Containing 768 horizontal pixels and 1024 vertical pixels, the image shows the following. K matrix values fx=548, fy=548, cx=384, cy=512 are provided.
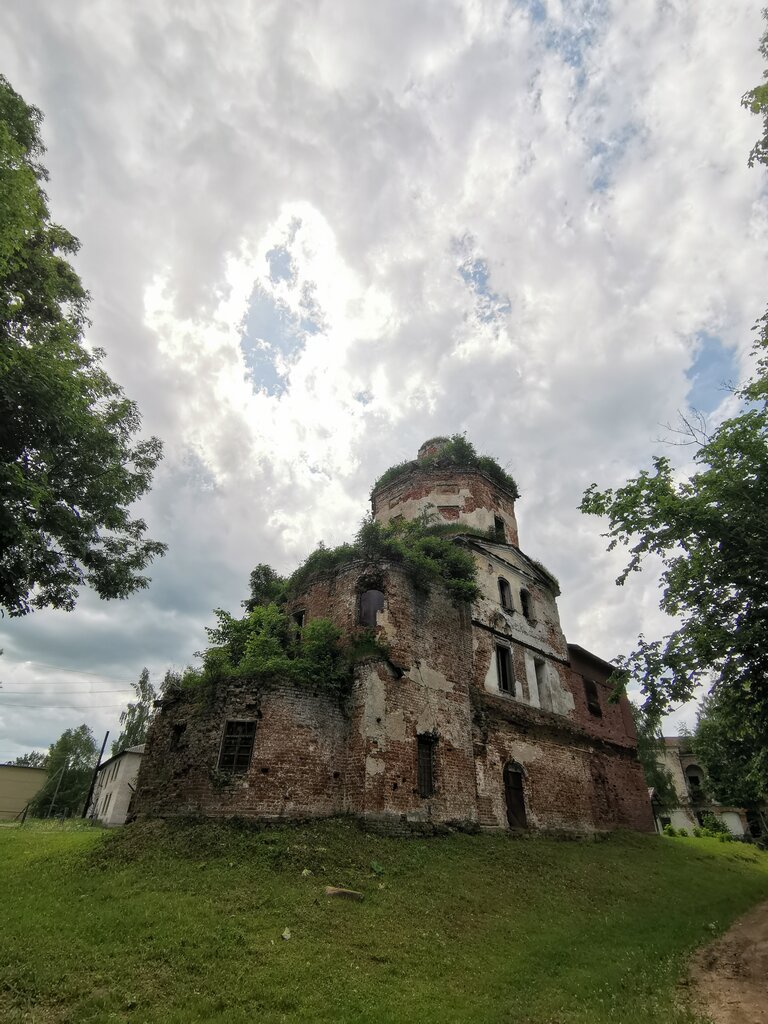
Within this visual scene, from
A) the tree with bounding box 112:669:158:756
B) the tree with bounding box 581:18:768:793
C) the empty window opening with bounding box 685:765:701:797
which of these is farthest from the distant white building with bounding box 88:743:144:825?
the empty window opening with bounding box 685:765:701:797

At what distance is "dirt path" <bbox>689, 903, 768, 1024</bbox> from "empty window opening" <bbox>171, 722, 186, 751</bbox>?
12.0 metres

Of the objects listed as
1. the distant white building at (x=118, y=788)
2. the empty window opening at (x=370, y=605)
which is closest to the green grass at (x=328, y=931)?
the empty window opening at (x=370, y=605)

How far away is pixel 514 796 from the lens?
1783 cm

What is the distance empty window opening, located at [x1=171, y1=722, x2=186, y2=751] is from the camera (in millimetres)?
14672

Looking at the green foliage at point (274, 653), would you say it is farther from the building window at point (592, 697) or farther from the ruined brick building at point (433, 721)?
the building window at point (592, 697)

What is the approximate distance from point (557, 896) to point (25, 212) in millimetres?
17115

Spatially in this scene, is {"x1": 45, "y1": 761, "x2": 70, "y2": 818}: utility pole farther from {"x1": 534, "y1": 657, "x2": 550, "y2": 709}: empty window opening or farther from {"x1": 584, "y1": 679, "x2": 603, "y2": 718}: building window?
{"x1": 584, "y1": 679, "x2": 603, "y2": 718}: building window

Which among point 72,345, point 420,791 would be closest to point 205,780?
point 420,791

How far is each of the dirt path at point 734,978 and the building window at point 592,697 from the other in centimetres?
1120

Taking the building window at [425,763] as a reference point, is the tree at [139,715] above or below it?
above

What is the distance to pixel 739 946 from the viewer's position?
11203 millimetres

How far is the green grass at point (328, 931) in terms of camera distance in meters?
6.93

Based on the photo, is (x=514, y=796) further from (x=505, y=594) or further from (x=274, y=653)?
(x=274, y=653)

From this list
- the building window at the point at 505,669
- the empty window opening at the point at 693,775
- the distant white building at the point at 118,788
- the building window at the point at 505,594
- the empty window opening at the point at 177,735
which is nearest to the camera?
the empty window opening at the point at 177,735
